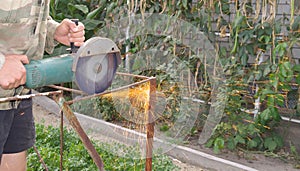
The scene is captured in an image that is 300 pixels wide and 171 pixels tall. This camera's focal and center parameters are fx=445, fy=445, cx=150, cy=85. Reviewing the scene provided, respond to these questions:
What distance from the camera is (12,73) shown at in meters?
1.12

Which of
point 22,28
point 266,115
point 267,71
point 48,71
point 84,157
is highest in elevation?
point 22,28

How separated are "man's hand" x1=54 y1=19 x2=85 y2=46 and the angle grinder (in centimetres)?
26

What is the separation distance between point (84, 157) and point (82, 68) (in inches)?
63.0

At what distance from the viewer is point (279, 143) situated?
9.93 feet

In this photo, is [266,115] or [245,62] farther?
[245,62]

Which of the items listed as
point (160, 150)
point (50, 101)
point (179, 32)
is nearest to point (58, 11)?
point (50, 101)

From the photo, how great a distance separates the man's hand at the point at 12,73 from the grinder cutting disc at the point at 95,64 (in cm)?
14

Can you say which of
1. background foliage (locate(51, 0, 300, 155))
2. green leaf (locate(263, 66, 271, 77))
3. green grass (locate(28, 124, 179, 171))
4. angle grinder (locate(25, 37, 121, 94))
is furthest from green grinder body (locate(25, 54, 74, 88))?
green leaf (locate(263, 66, 271, 77))

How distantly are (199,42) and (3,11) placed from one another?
2.21m

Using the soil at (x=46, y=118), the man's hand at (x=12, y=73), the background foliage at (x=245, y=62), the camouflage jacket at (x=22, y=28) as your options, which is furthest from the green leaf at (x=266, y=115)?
the man's hand at (x=12, y=73)

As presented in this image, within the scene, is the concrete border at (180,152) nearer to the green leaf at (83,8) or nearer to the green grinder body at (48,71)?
the green leaf at (83,8)

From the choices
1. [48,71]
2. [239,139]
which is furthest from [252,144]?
[48,71]

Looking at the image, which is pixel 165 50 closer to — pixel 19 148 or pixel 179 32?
pixel 179 32

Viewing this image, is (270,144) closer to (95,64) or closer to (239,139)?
(239,139)
